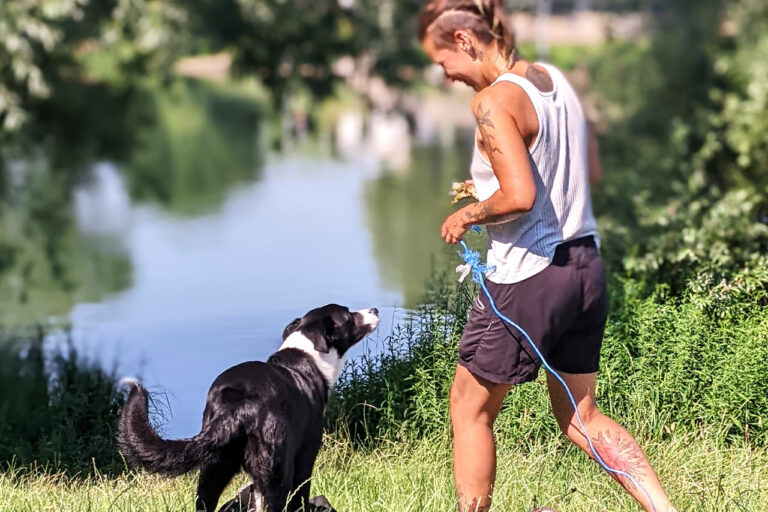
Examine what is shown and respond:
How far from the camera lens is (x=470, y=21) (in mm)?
3322

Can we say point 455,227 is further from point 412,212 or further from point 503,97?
point 412,212

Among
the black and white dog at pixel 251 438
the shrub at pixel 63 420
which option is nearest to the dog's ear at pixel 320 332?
the black and white dog at pixel 251 438

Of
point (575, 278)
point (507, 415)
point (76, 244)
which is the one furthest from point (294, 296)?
point (76, 244)

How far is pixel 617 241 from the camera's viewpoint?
830 cm

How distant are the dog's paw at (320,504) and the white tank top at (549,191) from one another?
988mm

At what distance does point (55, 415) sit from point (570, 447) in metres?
2.74

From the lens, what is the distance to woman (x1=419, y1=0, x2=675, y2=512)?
3254mm

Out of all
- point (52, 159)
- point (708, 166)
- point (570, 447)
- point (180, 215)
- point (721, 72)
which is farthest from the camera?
point (52, 159)

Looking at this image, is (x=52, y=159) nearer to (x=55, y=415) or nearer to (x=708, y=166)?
(x=708, y=166)

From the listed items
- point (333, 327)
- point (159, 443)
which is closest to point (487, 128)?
point (333, 327)

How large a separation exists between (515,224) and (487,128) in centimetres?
34

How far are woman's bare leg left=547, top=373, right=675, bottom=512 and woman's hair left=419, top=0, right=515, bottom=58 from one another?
Result: 3.65 feet

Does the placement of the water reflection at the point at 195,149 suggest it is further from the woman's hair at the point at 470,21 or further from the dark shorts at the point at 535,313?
the dark shorts at the point at 535,313

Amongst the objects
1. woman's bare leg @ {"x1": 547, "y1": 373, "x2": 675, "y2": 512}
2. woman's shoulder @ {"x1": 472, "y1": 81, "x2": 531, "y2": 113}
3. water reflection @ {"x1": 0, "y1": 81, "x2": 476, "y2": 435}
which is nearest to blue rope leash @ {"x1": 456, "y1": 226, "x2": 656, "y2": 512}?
woman's bare leg @ {"x1": 547, "y1": 373, "x2": 675, "y2": 512}
